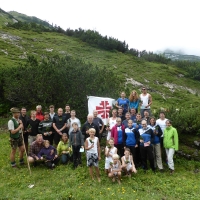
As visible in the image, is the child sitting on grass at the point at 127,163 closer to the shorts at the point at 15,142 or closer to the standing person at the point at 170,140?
the standing person at the point at 170,140

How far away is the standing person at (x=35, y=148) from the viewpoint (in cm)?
934

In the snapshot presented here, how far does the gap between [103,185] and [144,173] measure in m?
2.17

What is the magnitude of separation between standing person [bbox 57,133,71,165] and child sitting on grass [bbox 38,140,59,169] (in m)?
0.38

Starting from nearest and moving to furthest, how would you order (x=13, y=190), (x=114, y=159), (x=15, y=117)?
1. (x=13, y=190)
2. (x=114, y=159)
3. (x=15, y=117)

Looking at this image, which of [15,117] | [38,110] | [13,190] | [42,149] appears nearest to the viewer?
[13,190]

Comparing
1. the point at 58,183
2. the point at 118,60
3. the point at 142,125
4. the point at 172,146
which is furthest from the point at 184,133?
the point at 118,60

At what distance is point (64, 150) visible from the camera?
9.94 metres

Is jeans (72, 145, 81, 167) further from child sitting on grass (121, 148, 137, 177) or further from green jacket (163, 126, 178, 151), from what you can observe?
green jacket (163, 126, 178, 151)

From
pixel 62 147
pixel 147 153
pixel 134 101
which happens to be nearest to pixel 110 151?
pixel 147 153

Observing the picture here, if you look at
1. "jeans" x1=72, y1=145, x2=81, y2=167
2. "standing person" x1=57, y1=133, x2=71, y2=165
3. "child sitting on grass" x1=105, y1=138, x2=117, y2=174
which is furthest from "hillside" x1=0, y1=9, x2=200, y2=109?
"child sitting on grass" x1=105, y1=138, x2=117, y2=174

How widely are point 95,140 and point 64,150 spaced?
2302 millimetres

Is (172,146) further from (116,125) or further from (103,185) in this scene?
(103,185)

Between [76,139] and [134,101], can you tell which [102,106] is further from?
[76,139]

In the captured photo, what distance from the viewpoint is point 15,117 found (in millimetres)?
8906
